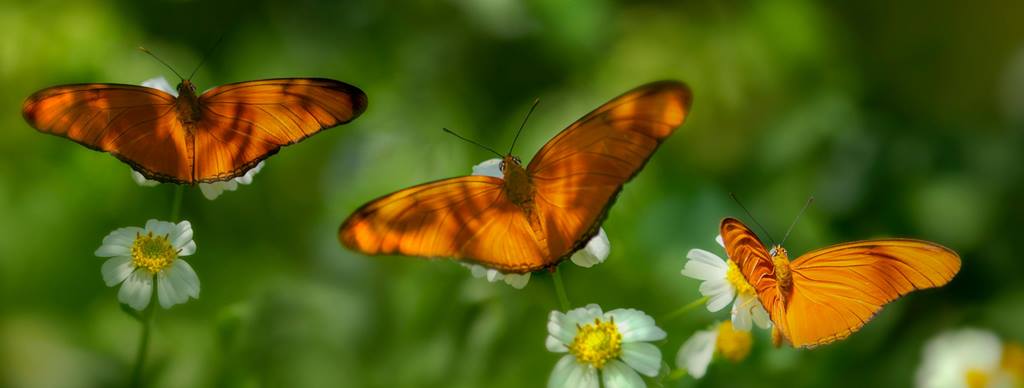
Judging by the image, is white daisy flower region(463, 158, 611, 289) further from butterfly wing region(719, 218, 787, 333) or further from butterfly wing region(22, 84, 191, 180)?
butterfly wing region(22, 84, 191, 180)

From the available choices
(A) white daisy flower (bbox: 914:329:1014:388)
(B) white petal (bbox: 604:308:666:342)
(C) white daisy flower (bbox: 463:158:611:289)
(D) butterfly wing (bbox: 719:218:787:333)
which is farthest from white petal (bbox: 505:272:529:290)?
(A) white daisy flower (bbox: 914:329:1014:388)

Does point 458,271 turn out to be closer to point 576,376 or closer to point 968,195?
point 576,376

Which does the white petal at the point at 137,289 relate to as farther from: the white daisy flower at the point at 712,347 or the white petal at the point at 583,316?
the white daisy flower at the point at 712,347

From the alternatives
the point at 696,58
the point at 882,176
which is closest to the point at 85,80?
the point at 696,58

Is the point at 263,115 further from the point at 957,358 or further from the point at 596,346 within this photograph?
the point at 957,358

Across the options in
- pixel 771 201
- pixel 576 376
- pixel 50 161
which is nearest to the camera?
pixel 576 376

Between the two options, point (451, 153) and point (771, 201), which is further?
point (771, 201)
